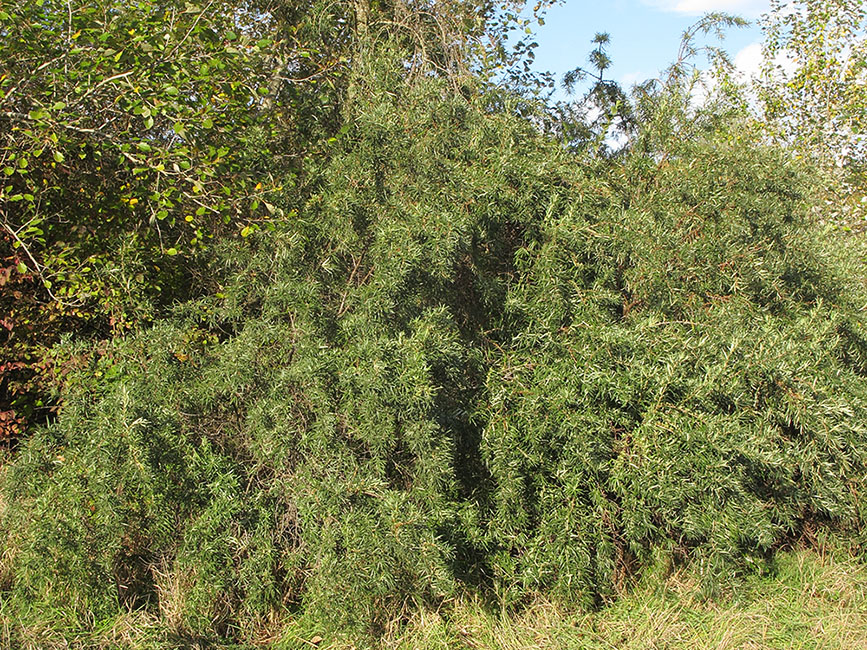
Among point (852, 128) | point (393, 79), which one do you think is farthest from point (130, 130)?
point (852, 128)

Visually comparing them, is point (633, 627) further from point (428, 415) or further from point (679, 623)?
point (428, 415)

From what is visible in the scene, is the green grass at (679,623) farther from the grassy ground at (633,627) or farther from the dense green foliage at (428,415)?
the dense green foliage at (428,415)

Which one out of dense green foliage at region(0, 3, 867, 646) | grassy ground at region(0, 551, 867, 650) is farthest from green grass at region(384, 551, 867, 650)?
dense green foliage at region(0, 3, 867, 646)

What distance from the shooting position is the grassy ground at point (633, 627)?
368 centimetres

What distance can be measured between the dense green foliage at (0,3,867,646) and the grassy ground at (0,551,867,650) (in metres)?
0.10

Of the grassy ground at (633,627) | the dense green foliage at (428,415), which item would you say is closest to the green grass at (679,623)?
the grassy ground at (633,627)

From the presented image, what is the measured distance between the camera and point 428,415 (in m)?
3.94

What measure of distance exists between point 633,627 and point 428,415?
156cm

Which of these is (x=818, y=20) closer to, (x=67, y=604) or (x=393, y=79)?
(x=393, y=79)

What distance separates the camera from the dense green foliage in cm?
381

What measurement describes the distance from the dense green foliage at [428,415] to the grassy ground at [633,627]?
0.34 ft

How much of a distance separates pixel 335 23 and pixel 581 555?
187 inches

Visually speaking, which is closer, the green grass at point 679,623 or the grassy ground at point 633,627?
the grassy ground at point 633,627

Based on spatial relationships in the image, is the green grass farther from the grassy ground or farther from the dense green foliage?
the dense green foliage
